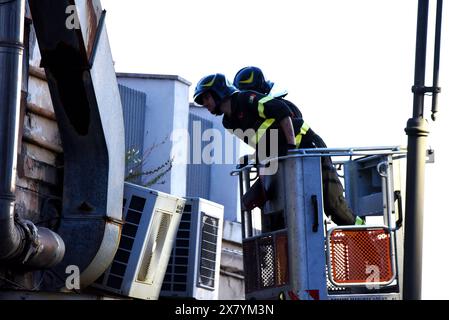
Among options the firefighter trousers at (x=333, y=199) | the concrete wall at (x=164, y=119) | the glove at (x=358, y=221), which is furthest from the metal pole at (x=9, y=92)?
the concrete wall at (x=164, y=119)

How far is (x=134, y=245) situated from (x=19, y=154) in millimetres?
1519

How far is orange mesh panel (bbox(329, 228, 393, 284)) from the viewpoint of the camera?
866cm

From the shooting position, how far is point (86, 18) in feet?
35.8

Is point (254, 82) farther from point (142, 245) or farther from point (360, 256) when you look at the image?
point (142, 245)

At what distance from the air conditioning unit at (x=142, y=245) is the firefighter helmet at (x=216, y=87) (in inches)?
109

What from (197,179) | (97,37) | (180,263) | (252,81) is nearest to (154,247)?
(180,263)

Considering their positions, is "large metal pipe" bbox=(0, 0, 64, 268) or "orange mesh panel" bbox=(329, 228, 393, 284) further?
"large metal pipe" bbox=(0, 0, 64, 268)

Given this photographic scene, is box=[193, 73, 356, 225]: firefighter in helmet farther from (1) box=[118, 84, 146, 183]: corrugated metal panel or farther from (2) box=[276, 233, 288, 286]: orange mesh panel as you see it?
(1) box=[118, 84, 146, 183]: corrugated metal panel

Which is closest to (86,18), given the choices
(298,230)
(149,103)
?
(298,230)

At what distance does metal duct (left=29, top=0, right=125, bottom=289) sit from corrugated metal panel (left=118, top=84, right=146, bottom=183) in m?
6.69

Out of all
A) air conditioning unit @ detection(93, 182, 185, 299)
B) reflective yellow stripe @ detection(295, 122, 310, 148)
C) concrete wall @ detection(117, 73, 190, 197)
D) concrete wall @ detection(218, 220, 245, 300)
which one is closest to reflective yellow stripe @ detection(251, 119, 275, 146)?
reflective yellow stripe @ detection(295, 122, 310, 148)

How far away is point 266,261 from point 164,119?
10.2 metres
